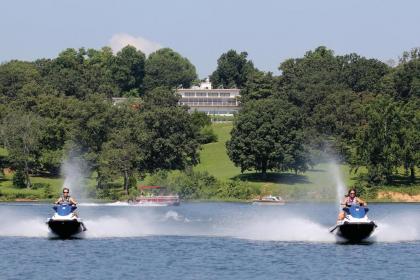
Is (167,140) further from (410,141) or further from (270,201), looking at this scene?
(410,141)

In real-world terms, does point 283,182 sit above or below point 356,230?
above

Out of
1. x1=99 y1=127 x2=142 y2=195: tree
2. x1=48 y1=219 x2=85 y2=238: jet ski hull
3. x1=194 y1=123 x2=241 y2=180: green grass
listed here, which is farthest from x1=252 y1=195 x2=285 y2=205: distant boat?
x1=48 y1=219 x2=85 y2=238: jet ski hull

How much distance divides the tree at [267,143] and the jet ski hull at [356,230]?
95.7m

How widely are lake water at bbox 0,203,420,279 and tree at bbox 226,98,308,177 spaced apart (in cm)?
7650

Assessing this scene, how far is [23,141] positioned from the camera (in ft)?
535

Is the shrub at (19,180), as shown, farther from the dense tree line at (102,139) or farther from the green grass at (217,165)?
the green grass at (217,165)

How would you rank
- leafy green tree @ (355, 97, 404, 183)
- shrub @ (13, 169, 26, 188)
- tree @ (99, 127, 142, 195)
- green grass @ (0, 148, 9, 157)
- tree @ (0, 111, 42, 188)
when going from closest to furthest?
Result: leafy green tree @ (355, 97, 404, 183) < tree @ (99, 127, 142, 195) < shrub @ (13, 169, 26, 188) < tree @ (0, 111, 42, 188) < green grass @ (0, 148, 9, 157)

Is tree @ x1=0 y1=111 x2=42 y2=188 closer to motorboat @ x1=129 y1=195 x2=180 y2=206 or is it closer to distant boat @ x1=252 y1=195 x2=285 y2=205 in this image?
motorboat @ x1=129 y1=195 x2=180 y2=206

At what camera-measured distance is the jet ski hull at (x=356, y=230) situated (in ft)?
209

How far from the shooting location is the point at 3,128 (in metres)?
166

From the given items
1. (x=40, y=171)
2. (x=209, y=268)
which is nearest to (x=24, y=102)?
(x=40, y=171)

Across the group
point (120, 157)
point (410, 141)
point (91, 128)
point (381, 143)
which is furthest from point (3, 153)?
point (410, 141)

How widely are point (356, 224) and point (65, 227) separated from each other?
16.7m

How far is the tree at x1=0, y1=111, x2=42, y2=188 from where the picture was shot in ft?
525
